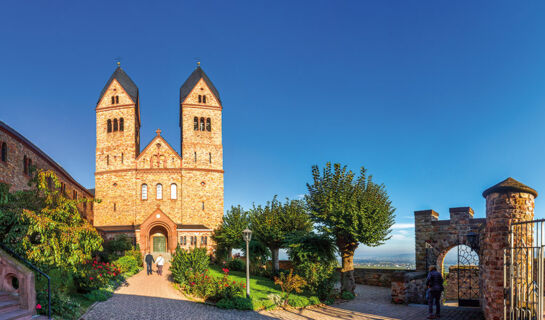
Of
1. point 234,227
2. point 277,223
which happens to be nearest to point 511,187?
point 277,223

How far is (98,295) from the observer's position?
15.5 metres

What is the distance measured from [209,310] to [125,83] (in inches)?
1458

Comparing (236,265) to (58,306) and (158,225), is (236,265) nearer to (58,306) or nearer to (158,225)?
(158,225)

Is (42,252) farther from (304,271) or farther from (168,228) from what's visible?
(168,228)

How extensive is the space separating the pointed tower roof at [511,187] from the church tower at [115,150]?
3842 cm

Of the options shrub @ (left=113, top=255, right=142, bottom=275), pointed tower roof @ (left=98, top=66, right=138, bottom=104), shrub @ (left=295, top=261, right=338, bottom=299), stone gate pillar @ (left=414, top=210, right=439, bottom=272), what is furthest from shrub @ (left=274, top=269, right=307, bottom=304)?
pointed tower roof @ (left=98, top=66, right=138, bottom=104)

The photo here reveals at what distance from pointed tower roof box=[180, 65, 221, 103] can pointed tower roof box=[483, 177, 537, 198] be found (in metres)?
39.0

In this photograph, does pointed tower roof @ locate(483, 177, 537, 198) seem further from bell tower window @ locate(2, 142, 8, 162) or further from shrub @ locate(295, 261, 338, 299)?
bell tower window @ locate(2, 142, 8, 162)

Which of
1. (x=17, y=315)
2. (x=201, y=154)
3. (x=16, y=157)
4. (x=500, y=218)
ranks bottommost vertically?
(x=17, y=315)

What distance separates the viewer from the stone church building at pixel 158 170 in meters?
41.7

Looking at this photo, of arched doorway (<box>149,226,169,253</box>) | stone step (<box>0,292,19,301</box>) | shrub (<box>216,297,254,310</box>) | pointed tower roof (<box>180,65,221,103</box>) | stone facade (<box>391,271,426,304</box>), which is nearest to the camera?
stone step (<box>0,292,19,301</box>)

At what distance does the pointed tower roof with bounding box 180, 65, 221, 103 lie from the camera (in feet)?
149

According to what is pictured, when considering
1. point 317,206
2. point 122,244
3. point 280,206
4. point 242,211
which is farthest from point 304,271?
point 122,244

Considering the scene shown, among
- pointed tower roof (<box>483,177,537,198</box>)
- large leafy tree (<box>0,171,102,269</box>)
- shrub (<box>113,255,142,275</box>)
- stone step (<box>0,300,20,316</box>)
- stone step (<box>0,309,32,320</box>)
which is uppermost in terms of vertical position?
pointed tower roof (<box>483,177,537,198</box>)
